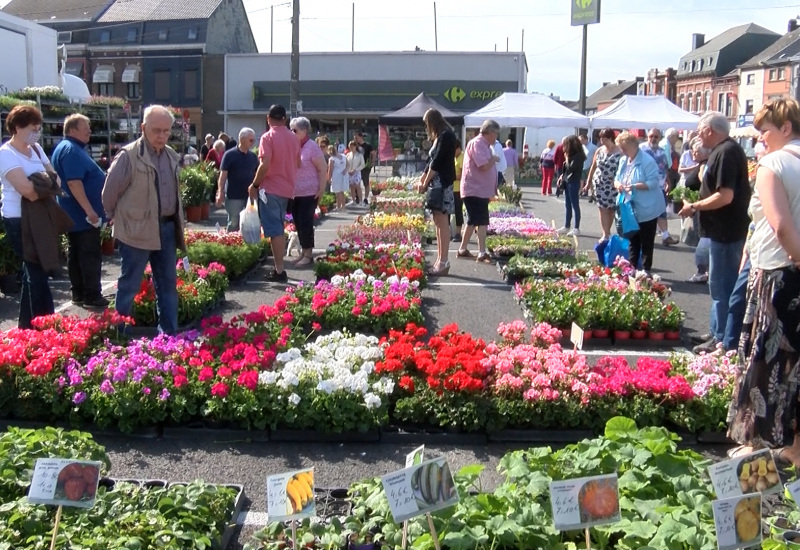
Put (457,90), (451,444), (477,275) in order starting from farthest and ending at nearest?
(457,90)
(477,275)
(451,444)

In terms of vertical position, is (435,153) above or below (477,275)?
above

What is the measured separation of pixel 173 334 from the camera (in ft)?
22.0

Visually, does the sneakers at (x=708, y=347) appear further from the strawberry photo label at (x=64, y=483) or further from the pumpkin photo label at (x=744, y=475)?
the strawberry photo label at (x=64, y=483)

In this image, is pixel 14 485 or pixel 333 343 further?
pixel 333 343

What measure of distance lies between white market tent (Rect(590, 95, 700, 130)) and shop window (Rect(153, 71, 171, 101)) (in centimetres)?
3640

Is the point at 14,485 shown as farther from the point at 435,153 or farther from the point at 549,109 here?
the point at 549,109

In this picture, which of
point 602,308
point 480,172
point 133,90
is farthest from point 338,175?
point 133,90

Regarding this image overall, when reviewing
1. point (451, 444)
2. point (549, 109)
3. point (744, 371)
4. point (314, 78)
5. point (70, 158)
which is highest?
point (314, 78)

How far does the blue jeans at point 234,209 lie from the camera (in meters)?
11.7

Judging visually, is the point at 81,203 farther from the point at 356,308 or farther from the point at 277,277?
the point at 277,277

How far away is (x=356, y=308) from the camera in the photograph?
7664 millimetres

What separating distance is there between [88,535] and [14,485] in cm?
60

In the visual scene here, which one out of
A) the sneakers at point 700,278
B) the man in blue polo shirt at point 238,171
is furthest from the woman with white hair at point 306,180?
the sneakers at point 700,278

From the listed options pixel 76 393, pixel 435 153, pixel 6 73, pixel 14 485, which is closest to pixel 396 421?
pixel 76 393
